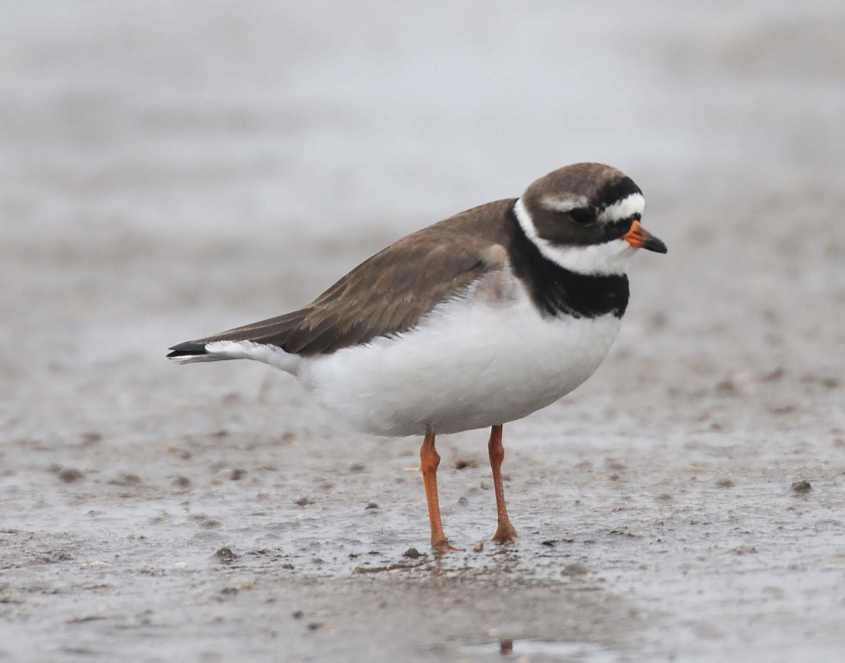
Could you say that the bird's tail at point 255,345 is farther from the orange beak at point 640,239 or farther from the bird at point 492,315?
the orange beak at point 640,239

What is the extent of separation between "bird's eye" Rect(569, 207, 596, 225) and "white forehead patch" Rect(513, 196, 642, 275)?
0.12 m

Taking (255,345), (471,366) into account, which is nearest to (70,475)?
(255,345)

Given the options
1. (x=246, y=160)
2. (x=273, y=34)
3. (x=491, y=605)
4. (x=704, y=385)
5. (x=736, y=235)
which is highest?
(x=273, y=34)

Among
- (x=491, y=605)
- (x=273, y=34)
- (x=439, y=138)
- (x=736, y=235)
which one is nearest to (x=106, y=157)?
(x=439, y=138)

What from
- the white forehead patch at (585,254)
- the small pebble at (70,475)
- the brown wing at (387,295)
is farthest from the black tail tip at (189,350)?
the white forehead patch at (585,254)

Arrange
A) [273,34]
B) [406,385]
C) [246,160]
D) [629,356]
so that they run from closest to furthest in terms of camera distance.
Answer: [406,385] < [629,356] < [246,160] < [273,34]

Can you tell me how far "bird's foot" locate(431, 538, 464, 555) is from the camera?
6.54 m

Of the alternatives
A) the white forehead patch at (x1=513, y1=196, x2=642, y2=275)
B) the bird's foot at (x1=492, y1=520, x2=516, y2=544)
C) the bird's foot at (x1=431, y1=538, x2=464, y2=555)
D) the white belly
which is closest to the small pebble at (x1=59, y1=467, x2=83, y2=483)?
the white belly

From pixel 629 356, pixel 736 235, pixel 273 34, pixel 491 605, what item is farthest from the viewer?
pixel 273 34

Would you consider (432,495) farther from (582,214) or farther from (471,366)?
(582,214)

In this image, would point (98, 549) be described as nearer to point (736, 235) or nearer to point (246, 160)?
point (736, 235)

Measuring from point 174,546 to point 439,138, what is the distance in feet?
38.9

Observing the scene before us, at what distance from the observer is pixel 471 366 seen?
612 cm

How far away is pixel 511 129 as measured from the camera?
725 inches
